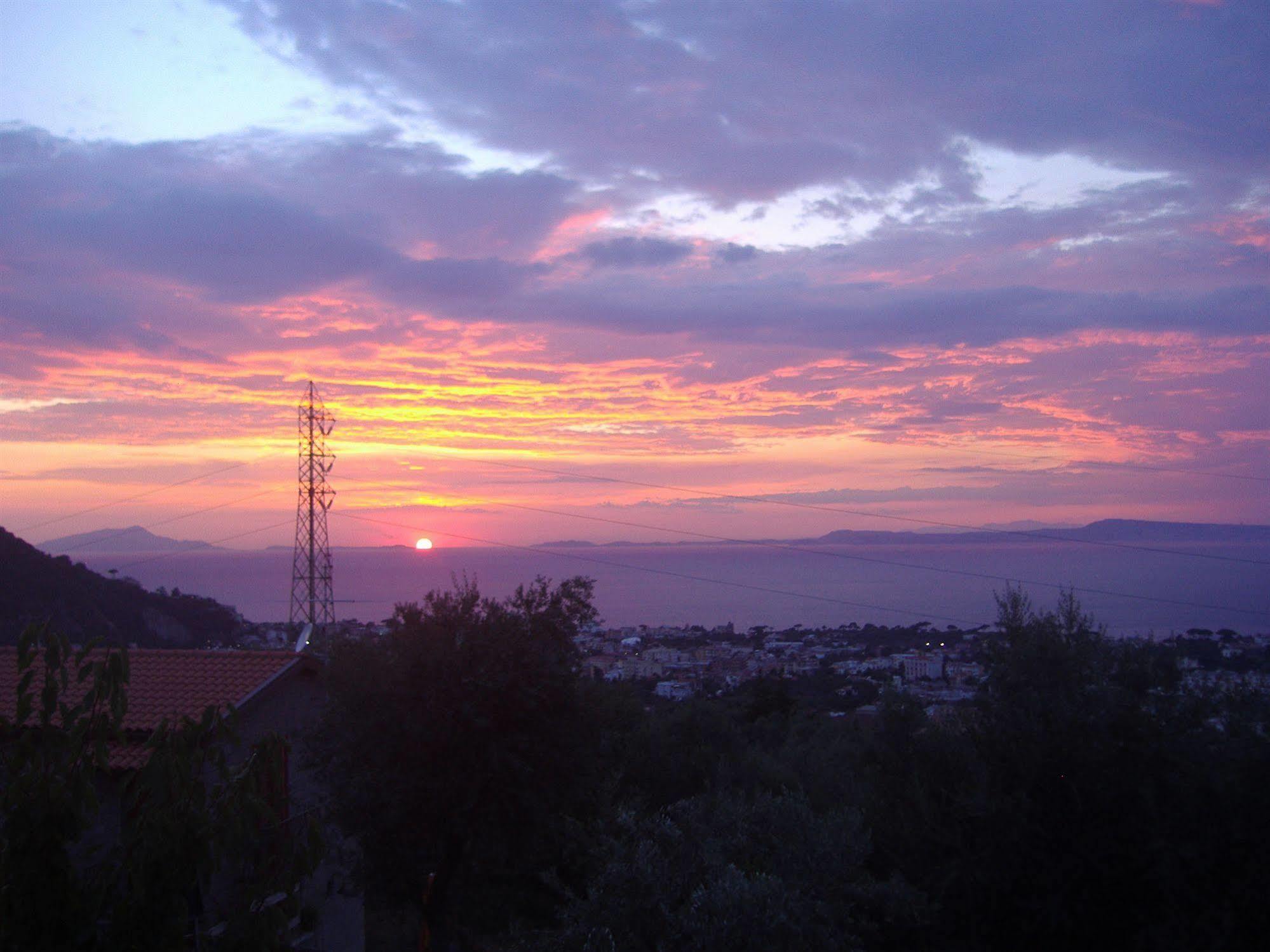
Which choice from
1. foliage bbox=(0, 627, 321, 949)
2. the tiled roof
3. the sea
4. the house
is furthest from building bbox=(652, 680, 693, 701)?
foliage bbox=(0, 627, 321, 949)

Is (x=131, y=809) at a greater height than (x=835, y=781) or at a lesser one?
greater

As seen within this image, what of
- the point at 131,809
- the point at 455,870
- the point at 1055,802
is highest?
the point at 131,809

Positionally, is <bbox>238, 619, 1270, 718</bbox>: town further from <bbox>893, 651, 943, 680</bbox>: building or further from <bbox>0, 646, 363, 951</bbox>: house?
<bbox>0, 646, 363, 951</bbox>: house

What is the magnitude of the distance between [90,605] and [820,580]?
68.5 metres

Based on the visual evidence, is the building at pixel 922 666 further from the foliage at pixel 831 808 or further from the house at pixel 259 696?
the house at pixel 259 696

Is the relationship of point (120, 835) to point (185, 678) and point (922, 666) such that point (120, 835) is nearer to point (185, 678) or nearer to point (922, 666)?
point (185, 678)

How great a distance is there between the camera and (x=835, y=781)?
15523 millimetres

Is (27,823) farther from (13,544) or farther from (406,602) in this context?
(13,544)

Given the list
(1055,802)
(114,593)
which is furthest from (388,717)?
(114,593)

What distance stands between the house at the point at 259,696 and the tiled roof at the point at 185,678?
0.04 ft

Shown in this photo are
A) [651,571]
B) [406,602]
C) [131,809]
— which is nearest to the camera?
[131,809]

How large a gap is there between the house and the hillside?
46.5 ft

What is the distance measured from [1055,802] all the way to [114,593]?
3630cm

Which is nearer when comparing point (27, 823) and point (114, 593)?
point (27, 823)
